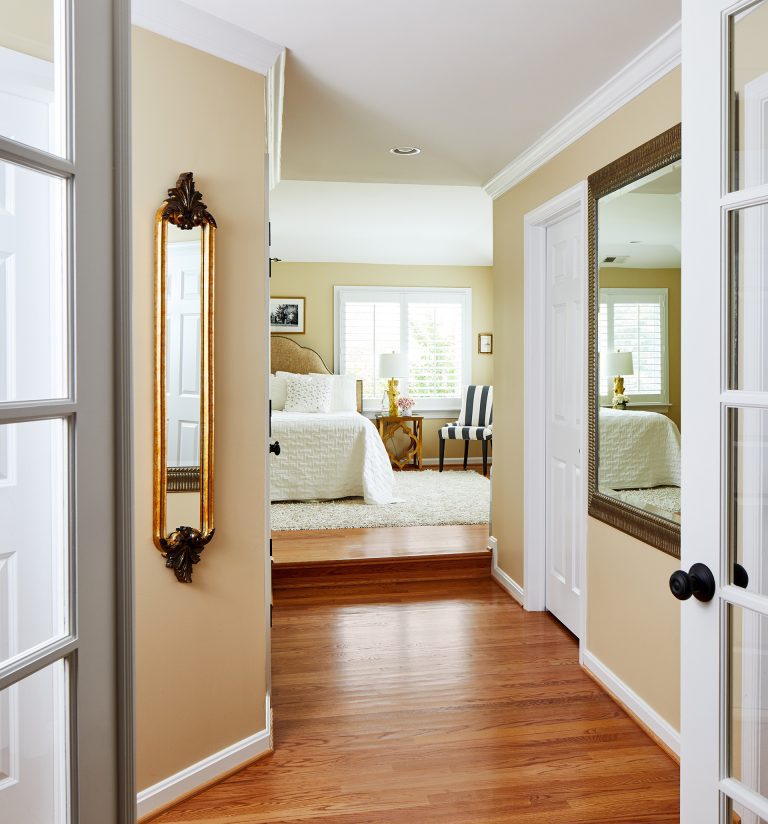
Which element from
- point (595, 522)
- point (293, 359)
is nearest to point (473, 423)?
point (293, 359)

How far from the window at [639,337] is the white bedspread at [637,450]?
3.1 inches

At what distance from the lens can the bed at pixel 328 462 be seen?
6.09 meters

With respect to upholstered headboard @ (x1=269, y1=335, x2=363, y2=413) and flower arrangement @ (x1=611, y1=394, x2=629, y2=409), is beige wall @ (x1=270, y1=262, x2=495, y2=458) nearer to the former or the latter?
upholstered headboard @ (x1=269, y1=335, x2=363, y2=413)

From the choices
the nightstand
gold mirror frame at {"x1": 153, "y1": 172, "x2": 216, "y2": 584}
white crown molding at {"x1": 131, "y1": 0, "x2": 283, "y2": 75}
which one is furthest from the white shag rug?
white crown molding at {"x1": 131, "y1": 0, "x2": 283, "y2": 75}

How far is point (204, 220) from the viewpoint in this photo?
2.25 m

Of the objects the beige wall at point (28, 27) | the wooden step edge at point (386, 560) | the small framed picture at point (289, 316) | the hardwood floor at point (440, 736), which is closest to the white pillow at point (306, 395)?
the small framed picture at point (289, 316)

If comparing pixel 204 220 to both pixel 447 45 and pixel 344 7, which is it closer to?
pixel 344 7

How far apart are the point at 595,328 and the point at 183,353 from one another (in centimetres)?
173

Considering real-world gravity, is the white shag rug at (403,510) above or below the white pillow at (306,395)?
below

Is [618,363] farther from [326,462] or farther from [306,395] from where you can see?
[306,395]

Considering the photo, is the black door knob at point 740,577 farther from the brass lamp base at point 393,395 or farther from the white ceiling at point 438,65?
the brass lamp base at point 393,395

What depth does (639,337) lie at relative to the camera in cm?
261

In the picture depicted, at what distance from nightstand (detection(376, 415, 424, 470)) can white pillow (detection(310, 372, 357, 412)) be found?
0.36 meters

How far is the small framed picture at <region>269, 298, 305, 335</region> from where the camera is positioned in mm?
8312
